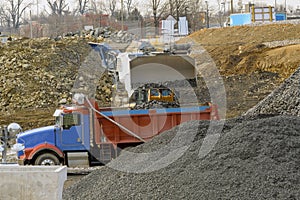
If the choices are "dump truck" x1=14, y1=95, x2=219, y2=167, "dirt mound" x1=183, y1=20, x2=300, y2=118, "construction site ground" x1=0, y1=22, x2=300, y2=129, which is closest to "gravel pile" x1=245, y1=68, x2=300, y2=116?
"dump truck" x1=14, y1=95, x2=219, y2=167

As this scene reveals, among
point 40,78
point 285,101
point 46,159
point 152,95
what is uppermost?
point 40,78

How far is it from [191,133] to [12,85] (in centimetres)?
1670

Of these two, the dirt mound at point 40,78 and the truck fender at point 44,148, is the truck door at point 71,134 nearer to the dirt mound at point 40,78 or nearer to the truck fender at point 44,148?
the truck fender at point 44,148

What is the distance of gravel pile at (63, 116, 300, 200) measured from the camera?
7.36 m

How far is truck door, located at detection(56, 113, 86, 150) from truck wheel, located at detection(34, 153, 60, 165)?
0.98 feet

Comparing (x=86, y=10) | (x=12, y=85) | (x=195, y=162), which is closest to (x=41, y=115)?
(x=12, y=85)

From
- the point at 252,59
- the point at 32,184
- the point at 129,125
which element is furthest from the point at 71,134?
the point at 252,59

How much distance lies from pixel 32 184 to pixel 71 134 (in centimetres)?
635

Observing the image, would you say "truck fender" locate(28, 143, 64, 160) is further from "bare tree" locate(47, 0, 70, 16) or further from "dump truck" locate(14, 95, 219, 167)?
"bare tree" locate(47, 0, 70, 16)

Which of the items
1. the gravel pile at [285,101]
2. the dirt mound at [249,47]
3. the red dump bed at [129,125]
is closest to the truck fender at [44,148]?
the red dump bed at [129,125]

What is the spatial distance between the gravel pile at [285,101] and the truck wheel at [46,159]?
173 inches

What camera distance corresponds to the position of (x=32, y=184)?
279 inches

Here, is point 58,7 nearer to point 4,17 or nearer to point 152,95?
point 4,17

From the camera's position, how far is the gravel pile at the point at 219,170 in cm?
736
